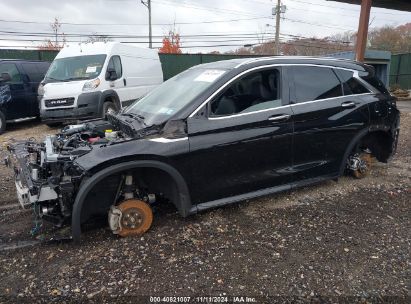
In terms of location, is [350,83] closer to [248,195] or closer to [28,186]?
[248,195]

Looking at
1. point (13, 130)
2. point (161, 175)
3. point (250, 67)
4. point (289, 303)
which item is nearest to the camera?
point (289, 303)

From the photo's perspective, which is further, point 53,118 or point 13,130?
point 13,130

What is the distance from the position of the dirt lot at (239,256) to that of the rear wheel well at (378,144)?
980 millimetres

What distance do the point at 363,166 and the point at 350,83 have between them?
1225mm

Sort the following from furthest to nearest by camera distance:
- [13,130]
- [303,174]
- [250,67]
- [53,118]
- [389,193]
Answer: [13,130] < [53,118] < [389,193] < [303,174] < [250,67]

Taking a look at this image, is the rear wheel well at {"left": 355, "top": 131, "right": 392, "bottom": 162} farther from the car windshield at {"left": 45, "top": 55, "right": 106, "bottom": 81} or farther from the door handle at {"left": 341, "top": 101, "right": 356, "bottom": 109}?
the car windshield at {"left": 45, "top": 55, "right": 106, "bottom": 81}

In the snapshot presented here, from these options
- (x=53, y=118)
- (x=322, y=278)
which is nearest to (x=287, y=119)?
(x=322, y=278)

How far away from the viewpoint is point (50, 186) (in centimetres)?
321

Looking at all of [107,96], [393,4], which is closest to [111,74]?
[107,96]

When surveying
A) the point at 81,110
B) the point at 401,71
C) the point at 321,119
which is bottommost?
the point at 81,110

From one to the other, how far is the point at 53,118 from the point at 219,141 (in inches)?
280

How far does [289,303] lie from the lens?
8.77 feet

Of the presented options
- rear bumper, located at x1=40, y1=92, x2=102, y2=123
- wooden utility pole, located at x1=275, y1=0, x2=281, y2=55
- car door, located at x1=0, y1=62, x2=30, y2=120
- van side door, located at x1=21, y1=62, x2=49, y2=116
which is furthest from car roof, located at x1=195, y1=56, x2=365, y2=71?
wooden utility pole, located at x1=275, y1=0, x2=281, y2=55

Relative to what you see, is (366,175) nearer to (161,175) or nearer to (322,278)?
(322,278)
